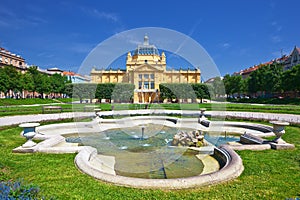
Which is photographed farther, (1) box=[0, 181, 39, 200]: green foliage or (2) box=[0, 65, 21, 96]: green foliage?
(2) box=[0, 65, 21, 96]: green foliage

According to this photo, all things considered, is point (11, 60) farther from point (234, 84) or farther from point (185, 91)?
point (234, 84)

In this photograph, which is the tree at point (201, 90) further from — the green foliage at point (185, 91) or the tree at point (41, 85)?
the tree at point (41, 85)

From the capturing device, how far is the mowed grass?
443cm

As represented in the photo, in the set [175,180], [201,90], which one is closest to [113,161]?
[175,180]

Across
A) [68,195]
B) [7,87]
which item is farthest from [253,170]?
[7,87]

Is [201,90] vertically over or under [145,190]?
over

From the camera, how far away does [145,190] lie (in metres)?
4.65

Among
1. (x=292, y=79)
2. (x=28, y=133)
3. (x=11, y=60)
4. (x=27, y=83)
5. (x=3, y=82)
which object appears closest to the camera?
(x=28, y=133)

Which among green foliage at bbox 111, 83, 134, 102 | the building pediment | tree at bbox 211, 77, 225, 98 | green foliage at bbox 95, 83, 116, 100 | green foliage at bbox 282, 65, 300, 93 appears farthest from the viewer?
the building pediment

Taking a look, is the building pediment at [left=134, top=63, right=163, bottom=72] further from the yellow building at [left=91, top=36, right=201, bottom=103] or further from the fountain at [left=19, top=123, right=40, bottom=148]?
the fountain at [left=19, top=123, right=40, bottom=148]

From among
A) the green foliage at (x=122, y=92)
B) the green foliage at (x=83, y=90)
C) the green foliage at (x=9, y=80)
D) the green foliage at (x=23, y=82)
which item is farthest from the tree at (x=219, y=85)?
the green foliage at (x=23, y=82)

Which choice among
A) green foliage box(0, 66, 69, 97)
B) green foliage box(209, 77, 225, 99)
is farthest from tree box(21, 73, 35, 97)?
green foliage box(209, 77, 225, 99)

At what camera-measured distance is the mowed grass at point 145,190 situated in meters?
4.43

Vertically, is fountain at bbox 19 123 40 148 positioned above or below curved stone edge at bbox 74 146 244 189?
above
